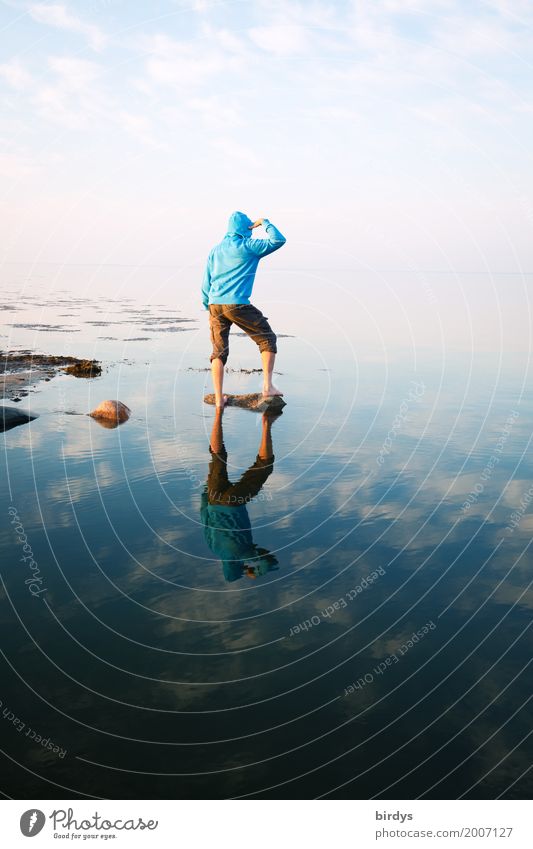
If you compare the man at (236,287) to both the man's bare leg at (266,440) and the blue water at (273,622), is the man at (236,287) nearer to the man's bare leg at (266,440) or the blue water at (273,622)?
the man's bare leg at (266,440)

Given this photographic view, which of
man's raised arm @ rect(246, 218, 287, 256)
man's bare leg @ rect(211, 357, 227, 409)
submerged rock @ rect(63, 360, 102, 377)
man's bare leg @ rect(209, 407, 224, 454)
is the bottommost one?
man's bare leg @ rect(209, 407, 224, 454)

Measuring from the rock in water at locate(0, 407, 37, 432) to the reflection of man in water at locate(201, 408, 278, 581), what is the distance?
3738mm

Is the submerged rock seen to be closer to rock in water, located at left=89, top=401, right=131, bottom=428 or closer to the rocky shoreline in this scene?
the rocky shoreline

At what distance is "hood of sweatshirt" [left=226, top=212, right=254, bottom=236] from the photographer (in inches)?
520

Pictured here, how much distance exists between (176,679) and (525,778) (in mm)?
2349

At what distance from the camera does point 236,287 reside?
13.6 m

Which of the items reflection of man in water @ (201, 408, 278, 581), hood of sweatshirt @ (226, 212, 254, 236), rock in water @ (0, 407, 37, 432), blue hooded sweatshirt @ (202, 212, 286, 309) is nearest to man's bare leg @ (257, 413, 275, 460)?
reflection of man in water @ (201, 408, 278, 581)

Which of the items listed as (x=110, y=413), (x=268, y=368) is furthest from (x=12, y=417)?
(x=268, y=368)

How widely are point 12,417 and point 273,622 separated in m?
8.19

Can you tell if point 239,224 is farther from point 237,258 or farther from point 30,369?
point 30,369

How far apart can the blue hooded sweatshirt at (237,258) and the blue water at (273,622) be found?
154 inches

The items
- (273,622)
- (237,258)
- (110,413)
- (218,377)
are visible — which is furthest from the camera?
(218,377)

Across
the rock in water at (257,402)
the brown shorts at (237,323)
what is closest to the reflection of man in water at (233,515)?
the rock in water at (257,402)

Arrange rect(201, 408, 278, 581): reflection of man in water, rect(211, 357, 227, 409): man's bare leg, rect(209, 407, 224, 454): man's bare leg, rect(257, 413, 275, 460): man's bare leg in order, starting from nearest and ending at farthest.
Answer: rect(201, 408, 278, 581): reflection of man in water < rect(257, 413, 275, 460): man's bare leg < rect(209, 407, 224, 454): man's bare leg < rect(211, 357, 227, 409): man's bare leg
